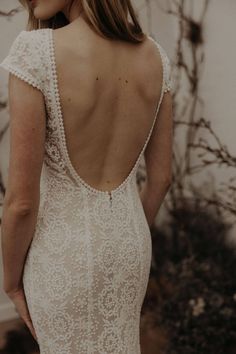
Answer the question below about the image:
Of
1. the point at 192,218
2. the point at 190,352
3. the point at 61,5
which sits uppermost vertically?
the point at 61,5

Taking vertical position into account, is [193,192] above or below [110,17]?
below

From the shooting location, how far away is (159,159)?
155 centimetres

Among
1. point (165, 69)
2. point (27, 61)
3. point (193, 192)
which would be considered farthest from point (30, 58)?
point (193, 192)

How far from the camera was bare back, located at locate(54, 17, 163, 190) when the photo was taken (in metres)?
1.20

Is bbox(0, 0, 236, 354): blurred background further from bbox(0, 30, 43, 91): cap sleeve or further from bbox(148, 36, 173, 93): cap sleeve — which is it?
bbox(0, 30, 43, 91): cap sleeve

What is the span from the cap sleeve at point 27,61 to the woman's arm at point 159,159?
38 centimetres

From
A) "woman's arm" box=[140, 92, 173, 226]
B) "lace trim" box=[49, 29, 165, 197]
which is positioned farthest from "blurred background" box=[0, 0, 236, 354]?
"lace trim" box=[49, 29, 165, 197]

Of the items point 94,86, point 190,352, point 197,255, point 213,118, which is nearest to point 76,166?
point 94,86

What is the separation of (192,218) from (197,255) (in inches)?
7.2

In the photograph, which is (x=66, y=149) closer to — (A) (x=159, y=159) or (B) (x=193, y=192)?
(A) (x=159, y=159)

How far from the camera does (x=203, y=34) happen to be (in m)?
2.76

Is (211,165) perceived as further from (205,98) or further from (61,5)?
(61,5)

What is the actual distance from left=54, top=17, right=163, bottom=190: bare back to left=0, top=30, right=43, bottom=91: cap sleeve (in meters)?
0.04

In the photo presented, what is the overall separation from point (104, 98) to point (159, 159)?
1.17 ft
